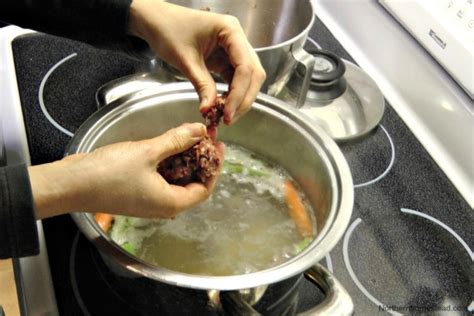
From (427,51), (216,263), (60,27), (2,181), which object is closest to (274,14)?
(427,51)

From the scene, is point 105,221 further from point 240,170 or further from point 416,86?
A: point 416,86

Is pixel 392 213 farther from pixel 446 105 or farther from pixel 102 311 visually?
pixel 102 311

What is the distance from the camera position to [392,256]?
2.18ft

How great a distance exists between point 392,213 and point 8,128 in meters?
0.58

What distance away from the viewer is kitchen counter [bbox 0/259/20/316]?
623mm

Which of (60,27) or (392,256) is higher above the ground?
(60,27)

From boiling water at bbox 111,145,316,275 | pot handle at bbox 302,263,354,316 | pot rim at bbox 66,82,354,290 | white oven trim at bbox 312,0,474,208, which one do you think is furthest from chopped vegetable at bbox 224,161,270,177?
white oven trim at bbox 312,0,474,208

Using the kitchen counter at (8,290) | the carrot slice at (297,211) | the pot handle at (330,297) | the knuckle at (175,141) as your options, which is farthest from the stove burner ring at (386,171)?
the kitchen counter at (8,290)

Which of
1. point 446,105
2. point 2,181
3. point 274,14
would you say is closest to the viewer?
point 2,181

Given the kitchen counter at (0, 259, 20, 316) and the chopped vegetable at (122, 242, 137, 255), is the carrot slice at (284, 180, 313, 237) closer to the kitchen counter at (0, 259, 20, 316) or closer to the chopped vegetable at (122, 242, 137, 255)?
the chopped vegetable at (122, 242, 137, 255)

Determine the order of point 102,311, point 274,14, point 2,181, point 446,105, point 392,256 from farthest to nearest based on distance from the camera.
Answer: point 274,14, point 446,105, point 392,256, point 102,311, point 2,181

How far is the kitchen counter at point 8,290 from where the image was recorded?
0.62 meters

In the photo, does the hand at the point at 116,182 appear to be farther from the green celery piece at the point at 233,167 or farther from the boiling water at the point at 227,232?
the green celery piece at the point at 233,167

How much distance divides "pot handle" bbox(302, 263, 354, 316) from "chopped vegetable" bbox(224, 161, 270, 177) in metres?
0.20
